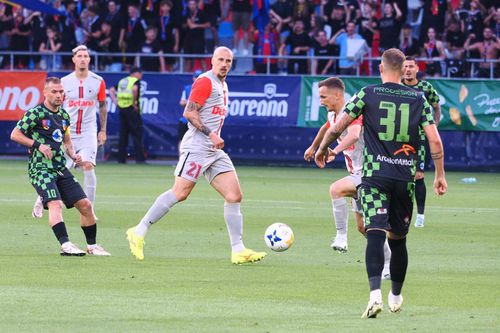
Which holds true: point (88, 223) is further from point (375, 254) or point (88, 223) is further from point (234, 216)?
point (375, 254)

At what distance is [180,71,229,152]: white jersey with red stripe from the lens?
→ 532 inches

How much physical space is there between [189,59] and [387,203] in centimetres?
2268

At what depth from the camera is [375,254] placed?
9719mm

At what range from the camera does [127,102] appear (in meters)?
30.8

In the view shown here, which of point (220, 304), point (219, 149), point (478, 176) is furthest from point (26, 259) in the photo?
point (478, 176)

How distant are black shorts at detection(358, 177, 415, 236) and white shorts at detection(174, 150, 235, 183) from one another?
3.81m

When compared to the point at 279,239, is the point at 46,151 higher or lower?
higher

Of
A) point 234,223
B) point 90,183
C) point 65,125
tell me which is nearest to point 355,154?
point 234,223

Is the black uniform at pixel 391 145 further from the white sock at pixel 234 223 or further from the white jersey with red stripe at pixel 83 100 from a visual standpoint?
the white jersey with red stripe at pixel 83 100

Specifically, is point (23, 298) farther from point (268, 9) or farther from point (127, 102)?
point (268, 9)

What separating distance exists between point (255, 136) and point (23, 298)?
20519mm

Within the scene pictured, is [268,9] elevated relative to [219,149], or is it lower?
elevated

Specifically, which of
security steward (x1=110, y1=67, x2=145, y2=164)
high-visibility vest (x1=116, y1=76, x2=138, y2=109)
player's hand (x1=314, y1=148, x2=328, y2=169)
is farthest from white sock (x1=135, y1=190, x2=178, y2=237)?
high-visibility vest (x1=116, y1=76, x2=138, y2=109)

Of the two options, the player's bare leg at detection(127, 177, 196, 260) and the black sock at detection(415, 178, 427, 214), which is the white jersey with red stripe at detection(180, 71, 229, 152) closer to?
the player's bare leg at detection(127, 177, 196, 260)
